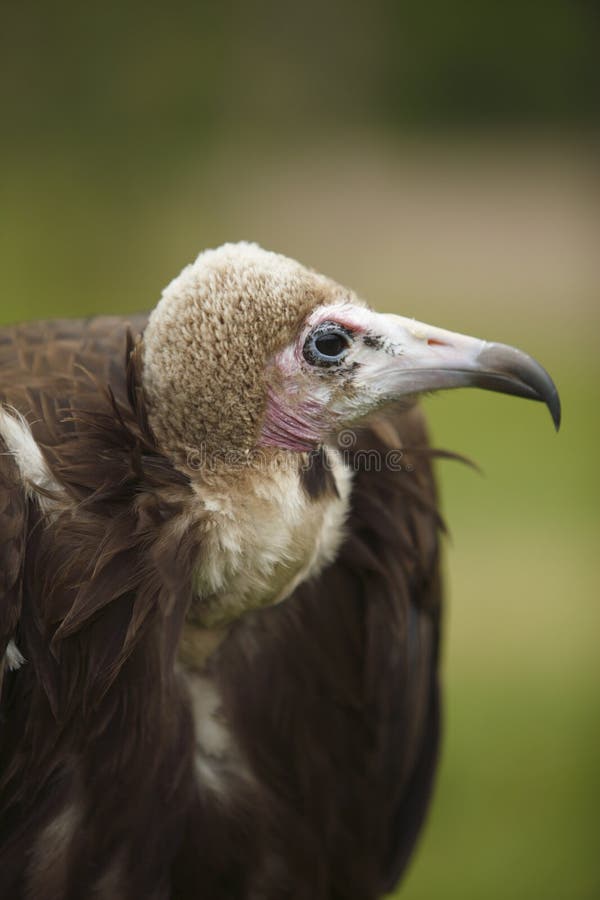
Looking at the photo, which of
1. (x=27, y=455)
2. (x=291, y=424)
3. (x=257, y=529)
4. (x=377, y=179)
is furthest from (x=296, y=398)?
(x=377, y=179)

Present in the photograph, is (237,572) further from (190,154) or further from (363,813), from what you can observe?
(190,154)

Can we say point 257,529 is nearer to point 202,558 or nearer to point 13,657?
point 202,558

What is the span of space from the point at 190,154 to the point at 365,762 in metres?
5.63

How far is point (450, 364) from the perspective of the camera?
1413mm

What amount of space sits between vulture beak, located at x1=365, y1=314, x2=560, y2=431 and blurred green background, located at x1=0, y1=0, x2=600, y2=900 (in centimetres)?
341

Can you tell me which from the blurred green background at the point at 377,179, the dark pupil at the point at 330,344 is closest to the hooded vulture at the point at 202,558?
the dark pupil at the point at 330,344

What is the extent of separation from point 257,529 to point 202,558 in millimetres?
79

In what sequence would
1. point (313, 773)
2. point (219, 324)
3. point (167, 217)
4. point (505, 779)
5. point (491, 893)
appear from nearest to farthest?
point (219, 324) < point (313, 773) < point (491, 893) < point (505, 779) < point (167, 217)

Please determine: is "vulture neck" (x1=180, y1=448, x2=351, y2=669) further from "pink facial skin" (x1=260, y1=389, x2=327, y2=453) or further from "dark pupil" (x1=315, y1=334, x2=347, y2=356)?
"dark pupil" (x1=315, y1=334, x2=347, y2=356)

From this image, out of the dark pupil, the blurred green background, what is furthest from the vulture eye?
the blurred green background

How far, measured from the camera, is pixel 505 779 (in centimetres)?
343

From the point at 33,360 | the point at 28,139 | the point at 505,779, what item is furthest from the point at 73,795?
the point at 28,139

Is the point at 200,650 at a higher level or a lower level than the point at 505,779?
higher

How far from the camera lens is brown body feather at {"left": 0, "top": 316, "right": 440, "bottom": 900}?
57.1 inches
